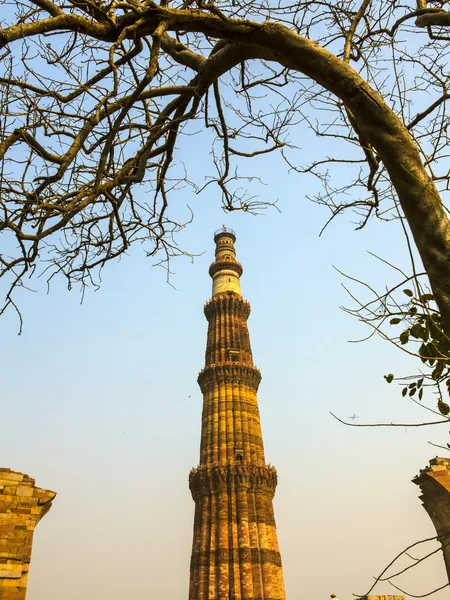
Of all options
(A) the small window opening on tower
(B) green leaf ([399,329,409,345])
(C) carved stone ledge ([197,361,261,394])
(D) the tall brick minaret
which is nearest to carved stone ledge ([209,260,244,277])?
(D) the tall brick minaret

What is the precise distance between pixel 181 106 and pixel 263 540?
57.9ft

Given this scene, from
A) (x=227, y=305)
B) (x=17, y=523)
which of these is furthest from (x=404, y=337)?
(x=227, y=305)

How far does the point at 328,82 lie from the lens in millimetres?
2590

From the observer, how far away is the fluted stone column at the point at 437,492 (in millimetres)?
9492

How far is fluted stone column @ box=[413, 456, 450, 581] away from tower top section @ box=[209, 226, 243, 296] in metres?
16.3

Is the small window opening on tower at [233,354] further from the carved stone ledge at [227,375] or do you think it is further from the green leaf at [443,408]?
the green leaf at [443,408]

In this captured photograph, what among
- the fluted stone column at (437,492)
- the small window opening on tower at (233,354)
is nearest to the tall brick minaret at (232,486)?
the small window opening on tower at (233,354)

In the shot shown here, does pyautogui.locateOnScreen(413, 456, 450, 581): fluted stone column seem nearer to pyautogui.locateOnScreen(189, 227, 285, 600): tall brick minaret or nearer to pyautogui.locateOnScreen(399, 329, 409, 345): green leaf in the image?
pyautogui.locateOnScreen(399, 329, 409, 345): green leaf

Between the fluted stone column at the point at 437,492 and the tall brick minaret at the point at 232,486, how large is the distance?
9.44 meters

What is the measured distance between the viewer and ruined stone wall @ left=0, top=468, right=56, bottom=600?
7625 millimetres

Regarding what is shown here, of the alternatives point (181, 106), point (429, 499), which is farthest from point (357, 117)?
point (429, 499)

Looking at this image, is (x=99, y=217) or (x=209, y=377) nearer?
(x=99, y=217)

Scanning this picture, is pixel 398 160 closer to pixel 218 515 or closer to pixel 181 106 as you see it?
pixel 181 106

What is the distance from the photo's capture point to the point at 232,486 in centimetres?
A: 1897
